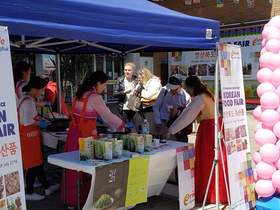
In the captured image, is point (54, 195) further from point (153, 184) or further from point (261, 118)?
point (261, 118)

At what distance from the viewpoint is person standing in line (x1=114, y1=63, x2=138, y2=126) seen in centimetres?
735

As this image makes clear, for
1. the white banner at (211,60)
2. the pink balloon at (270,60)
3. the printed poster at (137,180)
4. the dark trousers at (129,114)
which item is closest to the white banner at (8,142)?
the printed poster at (137,180)

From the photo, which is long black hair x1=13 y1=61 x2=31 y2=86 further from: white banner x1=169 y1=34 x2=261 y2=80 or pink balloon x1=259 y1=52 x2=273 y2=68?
white banner x1=169 y1=34 x2=261 y2=80

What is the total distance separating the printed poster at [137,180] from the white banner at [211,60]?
34.2 ft

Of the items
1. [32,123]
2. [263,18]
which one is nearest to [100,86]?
[32,123]

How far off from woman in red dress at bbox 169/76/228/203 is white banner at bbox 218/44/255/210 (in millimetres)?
290

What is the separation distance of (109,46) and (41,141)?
75.9 inches

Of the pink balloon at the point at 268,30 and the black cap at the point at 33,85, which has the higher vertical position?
the pink balloon at the point at 268,30

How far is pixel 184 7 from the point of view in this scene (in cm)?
1827

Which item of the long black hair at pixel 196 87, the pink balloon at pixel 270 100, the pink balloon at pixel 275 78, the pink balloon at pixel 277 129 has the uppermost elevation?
the pink balloon at pixel 275 78

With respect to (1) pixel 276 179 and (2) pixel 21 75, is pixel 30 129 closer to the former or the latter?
(2) pixel 21 75

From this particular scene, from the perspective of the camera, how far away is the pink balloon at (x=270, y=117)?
430cm

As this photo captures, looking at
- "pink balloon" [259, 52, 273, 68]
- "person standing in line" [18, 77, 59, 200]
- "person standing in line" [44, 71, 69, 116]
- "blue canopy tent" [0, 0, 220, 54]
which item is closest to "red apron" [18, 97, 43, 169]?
"person standing in line" [18, 77, 59, 200]

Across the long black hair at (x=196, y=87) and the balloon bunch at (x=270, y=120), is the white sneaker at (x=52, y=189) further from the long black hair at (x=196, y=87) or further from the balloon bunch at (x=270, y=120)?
the balloon bunch at (x=270, y=120)
